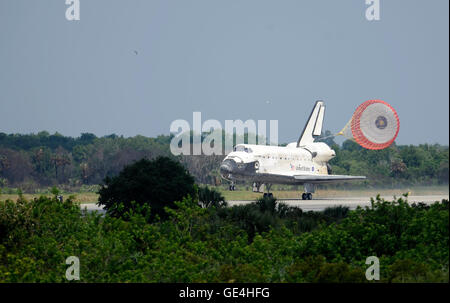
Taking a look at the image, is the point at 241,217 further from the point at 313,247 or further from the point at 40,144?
the point at 40,144

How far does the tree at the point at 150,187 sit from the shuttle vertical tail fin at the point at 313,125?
114 ft

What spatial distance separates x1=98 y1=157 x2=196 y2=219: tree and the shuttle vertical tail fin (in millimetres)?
34810

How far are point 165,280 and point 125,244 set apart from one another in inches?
116

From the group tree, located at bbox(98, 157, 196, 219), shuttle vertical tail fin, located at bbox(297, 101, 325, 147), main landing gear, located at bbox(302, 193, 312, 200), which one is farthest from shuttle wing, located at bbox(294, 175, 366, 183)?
tree, located at bbox(98, 157, 196, 219)

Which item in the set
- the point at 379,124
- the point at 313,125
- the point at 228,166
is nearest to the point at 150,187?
the point at 379,124

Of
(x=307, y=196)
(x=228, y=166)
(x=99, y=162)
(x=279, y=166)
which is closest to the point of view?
(x=228, y=166)

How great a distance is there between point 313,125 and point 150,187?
127 feet

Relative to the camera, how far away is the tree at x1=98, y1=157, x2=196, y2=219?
73.8 feet

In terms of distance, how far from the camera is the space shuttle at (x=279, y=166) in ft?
149

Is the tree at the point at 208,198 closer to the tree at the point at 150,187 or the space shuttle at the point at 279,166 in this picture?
the tree at the point at 150,187

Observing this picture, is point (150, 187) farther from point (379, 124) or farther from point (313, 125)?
point (313, 125)

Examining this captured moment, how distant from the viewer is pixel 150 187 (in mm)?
22844

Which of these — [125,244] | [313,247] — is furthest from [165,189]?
[313,247]

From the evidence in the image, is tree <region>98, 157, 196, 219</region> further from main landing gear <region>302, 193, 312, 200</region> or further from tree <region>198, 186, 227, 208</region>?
main landing gear <region>302, 193, 312, 200</region>
